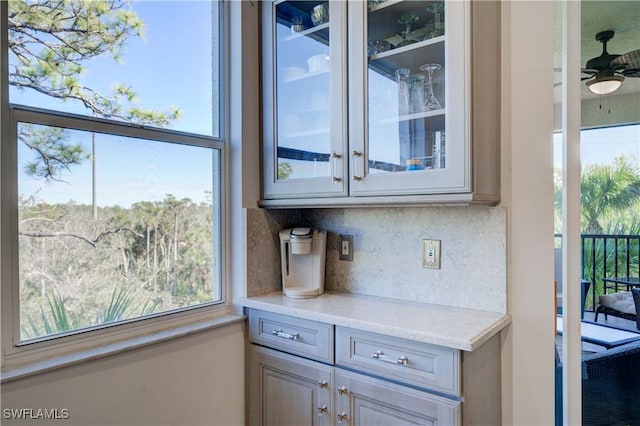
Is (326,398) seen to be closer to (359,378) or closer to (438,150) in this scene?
(359,378)

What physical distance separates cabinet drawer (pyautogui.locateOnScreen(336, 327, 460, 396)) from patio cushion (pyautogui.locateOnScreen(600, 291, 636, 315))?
26.5 inches

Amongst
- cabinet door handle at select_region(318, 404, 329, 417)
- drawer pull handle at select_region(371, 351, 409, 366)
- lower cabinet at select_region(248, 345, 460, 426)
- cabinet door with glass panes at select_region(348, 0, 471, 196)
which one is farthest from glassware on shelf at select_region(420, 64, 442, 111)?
cabinet door handle at select_region(318, 404, 329, 417)

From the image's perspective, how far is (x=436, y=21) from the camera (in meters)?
1.43

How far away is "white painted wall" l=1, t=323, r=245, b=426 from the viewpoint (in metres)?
1.30

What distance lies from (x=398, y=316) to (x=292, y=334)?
18.4 inches

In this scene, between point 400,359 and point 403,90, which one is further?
point 403,90

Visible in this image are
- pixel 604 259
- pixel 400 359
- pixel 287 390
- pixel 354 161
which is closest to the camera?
pixel 400 359

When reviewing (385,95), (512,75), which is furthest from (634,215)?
(385,95)

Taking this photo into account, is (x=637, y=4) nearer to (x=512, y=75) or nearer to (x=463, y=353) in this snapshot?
(x=512, y=75)

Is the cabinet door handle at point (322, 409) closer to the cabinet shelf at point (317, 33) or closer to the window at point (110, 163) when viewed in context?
the window at point (110, 163)

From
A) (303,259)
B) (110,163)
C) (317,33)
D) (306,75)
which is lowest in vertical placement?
(303,259)

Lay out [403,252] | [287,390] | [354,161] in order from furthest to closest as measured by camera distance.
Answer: [403,252] → [287,390] → [354,161]

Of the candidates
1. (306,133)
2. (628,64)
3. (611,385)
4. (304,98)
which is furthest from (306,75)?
(611,385)

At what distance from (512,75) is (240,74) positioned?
1191 millimetres
